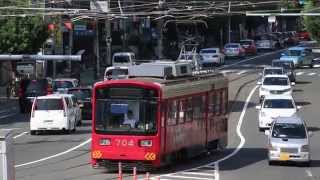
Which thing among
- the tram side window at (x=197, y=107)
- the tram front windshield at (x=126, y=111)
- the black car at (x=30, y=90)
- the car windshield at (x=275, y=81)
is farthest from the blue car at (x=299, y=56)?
the tram front windshield at (x=126, y=111)

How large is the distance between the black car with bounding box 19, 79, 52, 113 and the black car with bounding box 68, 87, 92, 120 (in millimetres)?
3113

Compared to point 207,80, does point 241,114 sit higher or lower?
lower

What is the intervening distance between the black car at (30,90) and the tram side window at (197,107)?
2247cm

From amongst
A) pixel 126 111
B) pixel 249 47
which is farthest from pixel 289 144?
pixel 249 47

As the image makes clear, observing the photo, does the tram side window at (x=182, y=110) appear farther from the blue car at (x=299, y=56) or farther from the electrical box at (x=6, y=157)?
the blue car at (x=299, y=56)

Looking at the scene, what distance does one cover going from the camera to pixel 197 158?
3038 cm

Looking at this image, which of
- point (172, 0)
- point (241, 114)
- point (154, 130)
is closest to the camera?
point (154, 130)

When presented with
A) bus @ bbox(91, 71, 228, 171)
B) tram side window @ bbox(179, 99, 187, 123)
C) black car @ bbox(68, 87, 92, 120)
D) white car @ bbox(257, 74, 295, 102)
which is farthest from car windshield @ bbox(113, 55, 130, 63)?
bus @ bbox(91, 71, 228, 171)

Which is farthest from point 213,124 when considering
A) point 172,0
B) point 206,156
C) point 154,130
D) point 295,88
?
point 172,0

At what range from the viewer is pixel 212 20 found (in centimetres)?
10094

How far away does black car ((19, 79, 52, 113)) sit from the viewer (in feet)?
164

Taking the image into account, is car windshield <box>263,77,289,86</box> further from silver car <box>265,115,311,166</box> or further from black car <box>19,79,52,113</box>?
silver car <box>265,115,311,166</box>

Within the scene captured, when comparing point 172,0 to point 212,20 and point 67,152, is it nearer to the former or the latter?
point 212,20

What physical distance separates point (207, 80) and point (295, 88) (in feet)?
101
